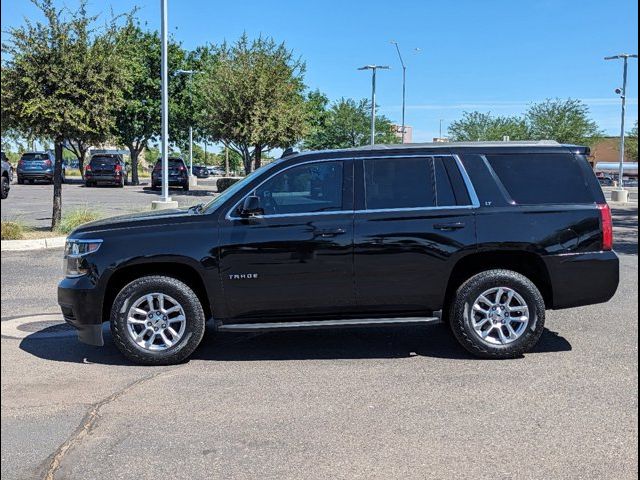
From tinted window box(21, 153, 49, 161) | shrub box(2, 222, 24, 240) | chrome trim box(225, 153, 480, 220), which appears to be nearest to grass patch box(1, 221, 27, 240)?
shrub box(2, 222, 24, 240)

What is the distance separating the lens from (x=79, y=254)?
5344mm

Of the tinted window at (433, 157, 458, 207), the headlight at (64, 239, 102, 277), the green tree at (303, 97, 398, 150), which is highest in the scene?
the green tree at (303, 97, 398, 150)

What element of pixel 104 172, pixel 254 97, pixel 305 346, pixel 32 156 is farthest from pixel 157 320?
pixel 32 156

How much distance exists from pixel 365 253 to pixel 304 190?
31.8 inches

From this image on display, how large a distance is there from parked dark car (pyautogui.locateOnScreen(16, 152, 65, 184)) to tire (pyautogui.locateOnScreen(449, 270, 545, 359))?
1269 inches

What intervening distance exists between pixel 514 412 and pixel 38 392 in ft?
11.3

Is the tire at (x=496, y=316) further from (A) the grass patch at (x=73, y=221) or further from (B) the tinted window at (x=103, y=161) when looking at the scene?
(B) the tinted window at (x=103, y=161)

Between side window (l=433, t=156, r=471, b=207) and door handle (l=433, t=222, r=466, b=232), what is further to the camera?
side window (l=433, t=156, r=471, b=207)

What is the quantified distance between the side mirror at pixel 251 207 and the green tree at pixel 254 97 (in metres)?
22.3

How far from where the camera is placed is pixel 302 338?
6.29 meters

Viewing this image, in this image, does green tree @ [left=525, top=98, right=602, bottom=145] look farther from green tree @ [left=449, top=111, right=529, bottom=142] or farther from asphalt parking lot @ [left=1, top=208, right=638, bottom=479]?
asphalt parking lot @ [left=1, top=208, right=638, bottom=479]

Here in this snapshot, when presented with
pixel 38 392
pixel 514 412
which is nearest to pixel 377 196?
pixel 514 412

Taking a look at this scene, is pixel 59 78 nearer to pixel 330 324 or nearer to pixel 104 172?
pixel 330 324

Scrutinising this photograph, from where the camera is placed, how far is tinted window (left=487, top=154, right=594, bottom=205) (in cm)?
561
